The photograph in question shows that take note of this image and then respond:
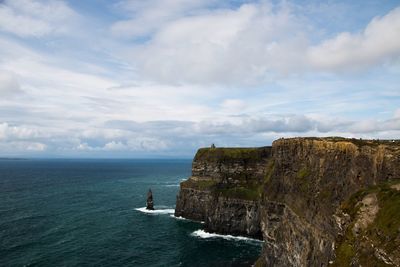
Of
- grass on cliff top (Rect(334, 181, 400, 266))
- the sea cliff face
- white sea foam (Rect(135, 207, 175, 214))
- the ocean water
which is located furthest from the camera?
white sea foam (Rect(135, 207, 175, 214))

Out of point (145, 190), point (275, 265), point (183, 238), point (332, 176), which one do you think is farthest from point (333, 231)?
point (145, 190)

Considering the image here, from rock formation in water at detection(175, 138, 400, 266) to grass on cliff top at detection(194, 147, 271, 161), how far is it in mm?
11828

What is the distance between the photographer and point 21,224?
11138 cm

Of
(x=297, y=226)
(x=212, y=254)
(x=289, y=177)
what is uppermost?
(x=289, y=177)

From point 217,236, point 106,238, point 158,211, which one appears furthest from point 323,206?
point 158,211

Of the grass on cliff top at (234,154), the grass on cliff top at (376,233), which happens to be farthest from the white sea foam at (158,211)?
the grass on cliff top at (376,233)

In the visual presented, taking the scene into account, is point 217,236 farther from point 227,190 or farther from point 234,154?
point 234,154

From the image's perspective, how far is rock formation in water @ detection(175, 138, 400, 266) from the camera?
33469 millimetres

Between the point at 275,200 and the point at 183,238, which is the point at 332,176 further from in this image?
the point at 183,238

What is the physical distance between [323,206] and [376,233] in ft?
75.8

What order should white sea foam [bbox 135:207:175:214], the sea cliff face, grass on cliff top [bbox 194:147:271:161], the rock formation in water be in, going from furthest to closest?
white sea foam [bbox 135:207:175:214]
grass on cliff top [bbox 194:147:271:161]
the sea cliff face
the rock formation in water

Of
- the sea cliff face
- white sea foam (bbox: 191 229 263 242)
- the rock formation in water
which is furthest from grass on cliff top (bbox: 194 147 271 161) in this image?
white sea foam (bbox: 191 229 263 242)

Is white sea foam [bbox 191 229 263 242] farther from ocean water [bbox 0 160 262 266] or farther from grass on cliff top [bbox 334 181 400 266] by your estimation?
grass on cliff top [bbox 334 181 400 266]

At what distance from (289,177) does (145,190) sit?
134577 mm
